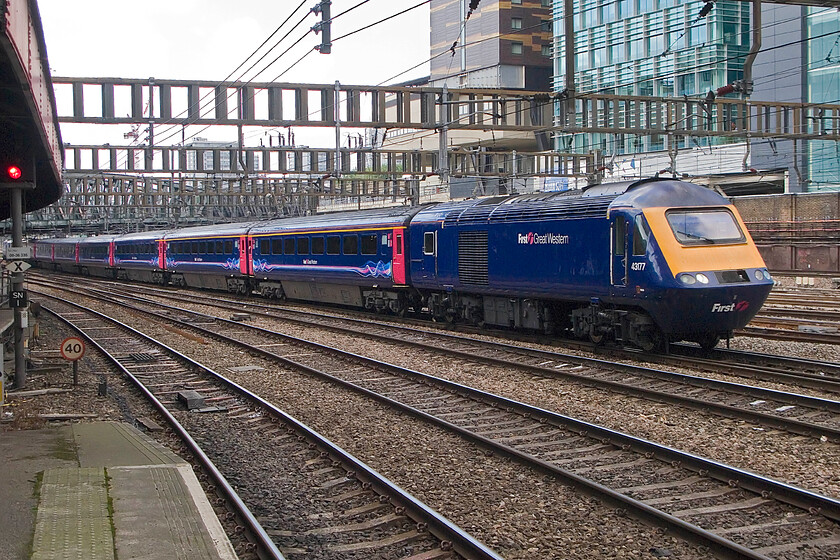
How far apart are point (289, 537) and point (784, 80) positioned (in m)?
47.7

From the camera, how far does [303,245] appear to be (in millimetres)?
29594

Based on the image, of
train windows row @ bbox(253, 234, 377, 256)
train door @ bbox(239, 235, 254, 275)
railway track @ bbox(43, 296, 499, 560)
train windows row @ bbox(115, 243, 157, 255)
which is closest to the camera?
railway track @ bbox(43, 296, 499, 560)

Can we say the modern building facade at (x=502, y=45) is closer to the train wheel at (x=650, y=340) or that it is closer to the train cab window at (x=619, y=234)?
the train cab window at (x=619, y=234)

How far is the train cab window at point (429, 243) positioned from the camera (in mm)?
21766

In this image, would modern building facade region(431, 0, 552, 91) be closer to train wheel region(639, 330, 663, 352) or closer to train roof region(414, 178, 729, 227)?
train roof region(414, 178, 729, 227)

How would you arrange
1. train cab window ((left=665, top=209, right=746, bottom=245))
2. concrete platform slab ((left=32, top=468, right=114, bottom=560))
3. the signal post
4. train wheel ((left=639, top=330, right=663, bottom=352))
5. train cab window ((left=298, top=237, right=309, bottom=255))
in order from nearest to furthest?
1. concrete platform slab ((left=32, top=468, right=114, bottom=560))
2. the signal post
3. train cab window ((left=665, top=209, right=746, bottom=245))
4. train wheel ((left=639, top=330, right=663, bottom=352))
5. train cab window ((left=298, top=237, right=309, bottom=255))

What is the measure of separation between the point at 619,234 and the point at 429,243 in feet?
24.4


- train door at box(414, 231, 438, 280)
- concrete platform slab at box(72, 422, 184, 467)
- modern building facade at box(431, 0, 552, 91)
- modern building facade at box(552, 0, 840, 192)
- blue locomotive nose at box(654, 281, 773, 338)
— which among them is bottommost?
concrete platform slab at box(72, 422, 184, 467)

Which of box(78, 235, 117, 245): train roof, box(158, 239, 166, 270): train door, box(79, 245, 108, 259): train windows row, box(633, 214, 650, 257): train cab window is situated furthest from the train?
box(79, 245, 108, 259): train windows row

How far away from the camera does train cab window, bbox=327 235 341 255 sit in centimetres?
2702

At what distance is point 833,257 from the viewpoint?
125 feet

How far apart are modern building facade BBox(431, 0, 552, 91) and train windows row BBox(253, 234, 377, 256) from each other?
1720 inches

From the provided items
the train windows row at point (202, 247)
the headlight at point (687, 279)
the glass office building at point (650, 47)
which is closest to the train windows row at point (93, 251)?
the train windows row at point (202, 247)

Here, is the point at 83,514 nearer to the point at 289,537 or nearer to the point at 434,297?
the point at 289,537
